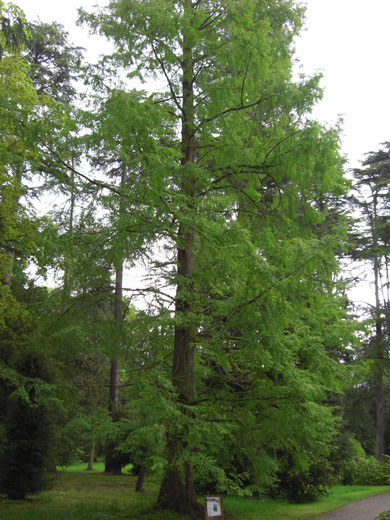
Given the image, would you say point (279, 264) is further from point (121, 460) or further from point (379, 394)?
point (379, 394)

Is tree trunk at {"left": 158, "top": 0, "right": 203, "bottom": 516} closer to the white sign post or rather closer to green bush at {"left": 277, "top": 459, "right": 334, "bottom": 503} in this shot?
the white sign post

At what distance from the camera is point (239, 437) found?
6777 mm

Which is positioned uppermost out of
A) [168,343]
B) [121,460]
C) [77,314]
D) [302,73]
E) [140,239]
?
[302,73]

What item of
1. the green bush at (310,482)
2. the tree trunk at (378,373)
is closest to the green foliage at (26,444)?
the green bush at (310,482)

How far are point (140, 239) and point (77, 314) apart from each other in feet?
6.15

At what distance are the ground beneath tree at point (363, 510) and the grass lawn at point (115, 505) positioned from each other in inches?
11.4

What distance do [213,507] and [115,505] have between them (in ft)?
10.9

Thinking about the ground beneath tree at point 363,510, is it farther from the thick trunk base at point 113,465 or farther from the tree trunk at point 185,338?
the thick trunk base at point 113,465

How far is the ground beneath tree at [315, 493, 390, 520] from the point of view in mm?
9328

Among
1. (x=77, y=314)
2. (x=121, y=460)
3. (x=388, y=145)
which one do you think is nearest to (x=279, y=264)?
(x=77, y=314)

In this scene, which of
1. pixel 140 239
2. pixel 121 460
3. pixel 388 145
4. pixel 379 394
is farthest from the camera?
pixel 388 145

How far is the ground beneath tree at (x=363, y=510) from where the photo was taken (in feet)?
30.6

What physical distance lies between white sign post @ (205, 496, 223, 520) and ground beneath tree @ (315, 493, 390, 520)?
3.73 meters

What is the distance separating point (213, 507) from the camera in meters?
6.55
